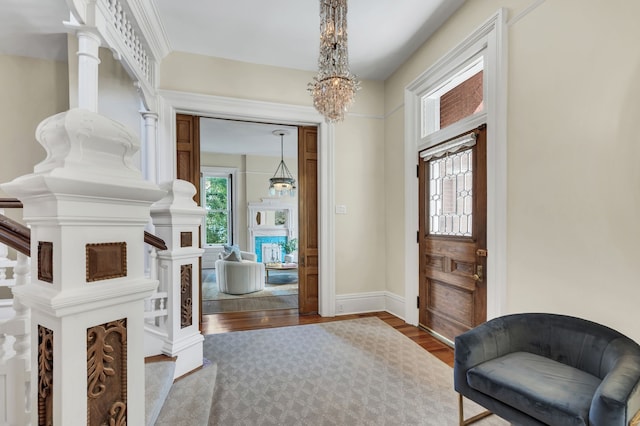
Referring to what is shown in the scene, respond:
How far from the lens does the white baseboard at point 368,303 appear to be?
3.97 meters

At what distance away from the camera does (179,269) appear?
2.23m

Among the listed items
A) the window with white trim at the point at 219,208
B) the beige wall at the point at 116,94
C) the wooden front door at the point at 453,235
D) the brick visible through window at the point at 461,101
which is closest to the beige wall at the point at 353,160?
the wooden front door at the point at 453,235

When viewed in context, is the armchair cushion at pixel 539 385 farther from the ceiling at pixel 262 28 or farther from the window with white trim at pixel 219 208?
the window with white trim at pixel 219 208

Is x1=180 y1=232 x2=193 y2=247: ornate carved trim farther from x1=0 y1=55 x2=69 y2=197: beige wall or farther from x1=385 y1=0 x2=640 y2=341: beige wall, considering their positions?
x1=0 y1=55 x2=69 y2=197: beige wall

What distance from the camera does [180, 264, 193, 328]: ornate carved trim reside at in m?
2.25

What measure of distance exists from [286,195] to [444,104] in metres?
5.67

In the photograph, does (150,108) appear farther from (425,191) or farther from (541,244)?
(541,244)

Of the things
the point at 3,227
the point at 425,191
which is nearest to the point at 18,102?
the point at 3,227

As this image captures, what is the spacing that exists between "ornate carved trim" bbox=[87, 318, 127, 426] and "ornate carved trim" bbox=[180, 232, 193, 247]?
1.56 m

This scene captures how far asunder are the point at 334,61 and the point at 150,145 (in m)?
2.07

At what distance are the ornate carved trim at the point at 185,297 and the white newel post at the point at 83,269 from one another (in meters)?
1.53

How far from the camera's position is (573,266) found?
1.91m

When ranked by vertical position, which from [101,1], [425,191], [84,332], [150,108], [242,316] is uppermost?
[101,1]

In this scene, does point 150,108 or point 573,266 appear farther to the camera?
point 150,108
